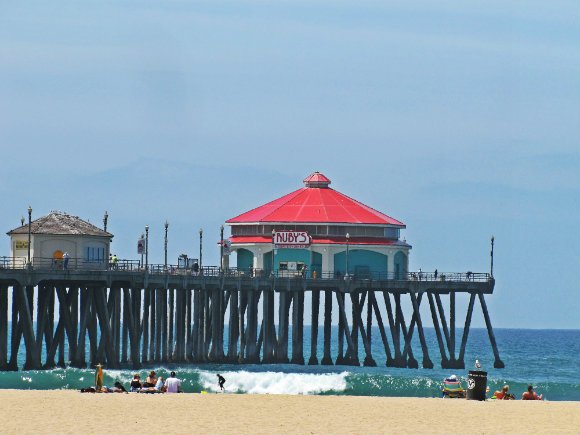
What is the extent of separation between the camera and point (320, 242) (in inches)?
3529

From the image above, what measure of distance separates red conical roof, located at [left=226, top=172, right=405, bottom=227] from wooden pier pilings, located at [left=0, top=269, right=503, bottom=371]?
157 inches

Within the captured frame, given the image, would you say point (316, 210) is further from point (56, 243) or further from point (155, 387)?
point (155, 387)

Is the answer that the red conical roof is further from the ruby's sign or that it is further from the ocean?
the ocean

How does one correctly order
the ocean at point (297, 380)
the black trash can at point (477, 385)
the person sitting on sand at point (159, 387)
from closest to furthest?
the black trash can at point (477, 385) < the person sitting on sand at point (159, 387) < the ocean at point (297, 380)

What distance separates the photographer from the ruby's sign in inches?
3516

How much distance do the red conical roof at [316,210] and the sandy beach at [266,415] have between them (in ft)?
123

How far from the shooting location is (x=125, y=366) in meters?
78.7

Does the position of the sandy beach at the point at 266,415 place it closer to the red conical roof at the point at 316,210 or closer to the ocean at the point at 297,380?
the ocean at the point at 297,380

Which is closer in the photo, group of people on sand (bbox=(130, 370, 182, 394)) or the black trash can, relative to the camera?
the black trash can

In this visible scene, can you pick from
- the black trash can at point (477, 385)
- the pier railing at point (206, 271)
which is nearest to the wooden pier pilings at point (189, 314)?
the pier railing at point (206, 271)

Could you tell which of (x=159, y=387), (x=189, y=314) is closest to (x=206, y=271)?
(x=189, y=314)

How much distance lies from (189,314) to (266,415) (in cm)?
4099

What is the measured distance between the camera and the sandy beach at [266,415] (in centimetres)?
4109

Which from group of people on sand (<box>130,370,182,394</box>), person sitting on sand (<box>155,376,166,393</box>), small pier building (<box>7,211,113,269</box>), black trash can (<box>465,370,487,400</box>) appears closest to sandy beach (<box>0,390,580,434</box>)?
black trash can (<box>465,370,487,400</box>)
